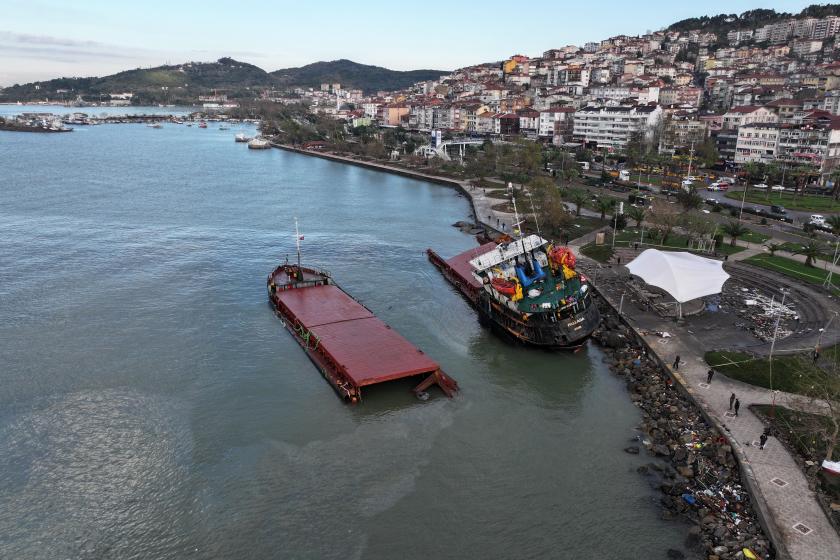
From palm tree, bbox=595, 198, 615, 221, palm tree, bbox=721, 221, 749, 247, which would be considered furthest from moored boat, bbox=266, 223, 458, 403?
palm tree, bbox=721, 221, 749, 247

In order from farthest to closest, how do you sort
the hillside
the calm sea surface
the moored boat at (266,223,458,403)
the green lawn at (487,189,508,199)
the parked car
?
the hillside → the green lawn at (487,189,508,199) → the parked car → the moored boat at (266,223,458,403) → the calm sea surface

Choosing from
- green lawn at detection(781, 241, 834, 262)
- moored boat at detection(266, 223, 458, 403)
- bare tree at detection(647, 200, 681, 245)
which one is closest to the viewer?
moored boat at detection(266, 223, 458, 403)

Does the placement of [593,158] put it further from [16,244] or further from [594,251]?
[16,244]

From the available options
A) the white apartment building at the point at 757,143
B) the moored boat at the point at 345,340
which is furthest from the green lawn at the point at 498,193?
the moored boat at the point at 345,340

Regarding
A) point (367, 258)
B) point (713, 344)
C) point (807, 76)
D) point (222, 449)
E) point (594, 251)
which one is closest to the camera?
point (222, 449)

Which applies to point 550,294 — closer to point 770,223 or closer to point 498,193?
point 770,223

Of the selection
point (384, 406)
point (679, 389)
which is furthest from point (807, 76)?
point (384, 406)

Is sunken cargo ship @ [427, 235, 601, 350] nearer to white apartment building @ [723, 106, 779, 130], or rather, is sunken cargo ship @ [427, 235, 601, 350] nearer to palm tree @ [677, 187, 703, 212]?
palm tree @ [677, 187, 703, 212]
